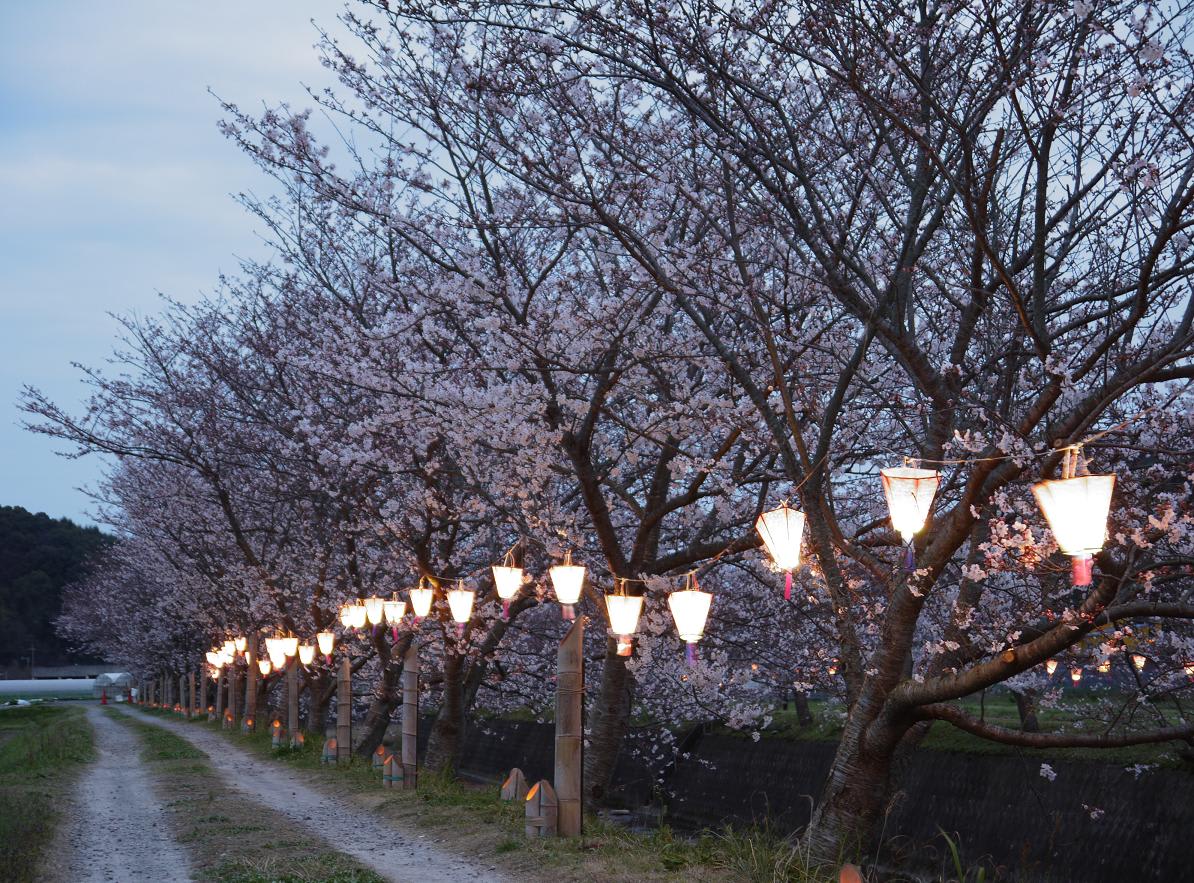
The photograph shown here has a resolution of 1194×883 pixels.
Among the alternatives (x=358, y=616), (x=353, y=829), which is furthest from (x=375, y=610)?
(x=353, y=829)

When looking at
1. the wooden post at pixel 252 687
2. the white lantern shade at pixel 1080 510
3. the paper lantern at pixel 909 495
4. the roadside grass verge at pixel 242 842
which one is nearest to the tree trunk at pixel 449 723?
the roadside grass verge at pixel 242 842

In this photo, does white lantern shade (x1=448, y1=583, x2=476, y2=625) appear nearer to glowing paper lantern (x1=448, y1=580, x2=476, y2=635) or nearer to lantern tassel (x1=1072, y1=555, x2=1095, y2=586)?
glowing paper lantern (x1=448, y1=580, x2=476, y2=635)

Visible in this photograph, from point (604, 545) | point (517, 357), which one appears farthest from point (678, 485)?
point (517, 357)

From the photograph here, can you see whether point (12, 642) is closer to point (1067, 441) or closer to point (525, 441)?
point (525, 441)

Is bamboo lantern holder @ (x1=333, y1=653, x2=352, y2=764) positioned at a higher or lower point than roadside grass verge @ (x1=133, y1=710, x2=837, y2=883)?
higher

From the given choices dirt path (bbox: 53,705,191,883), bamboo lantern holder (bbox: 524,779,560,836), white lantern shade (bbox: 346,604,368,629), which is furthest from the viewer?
white lantern shade (bbox: 346,604,368,629)

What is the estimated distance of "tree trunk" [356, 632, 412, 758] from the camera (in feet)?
73.3

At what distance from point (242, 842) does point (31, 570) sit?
87.3 m

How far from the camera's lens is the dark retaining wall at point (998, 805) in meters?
A: 13.8

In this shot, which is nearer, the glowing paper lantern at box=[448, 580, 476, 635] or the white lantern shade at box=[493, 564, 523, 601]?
the white lantern shade at box=[493, 564, 523, 601]

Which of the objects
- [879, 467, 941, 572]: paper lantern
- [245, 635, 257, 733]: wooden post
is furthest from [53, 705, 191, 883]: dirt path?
[245, 635, 257, 733]: wooden post

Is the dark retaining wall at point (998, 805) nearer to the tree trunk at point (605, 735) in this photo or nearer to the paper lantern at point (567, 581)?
the tree trunk at point (605, 735)

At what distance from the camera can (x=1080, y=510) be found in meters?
5.57

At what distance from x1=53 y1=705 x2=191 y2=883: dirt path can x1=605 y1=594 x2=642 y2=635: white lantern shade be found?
465 centimetres
